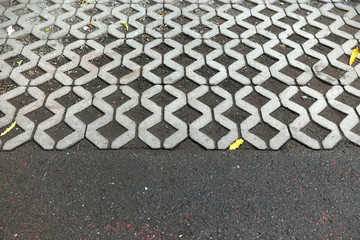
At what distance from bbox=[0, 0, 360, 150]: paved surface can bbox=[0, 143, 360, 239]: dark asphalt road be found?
0.16m

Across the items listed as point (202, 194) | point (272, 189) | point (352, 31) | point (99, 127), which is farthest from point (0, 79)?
point (352, 31)

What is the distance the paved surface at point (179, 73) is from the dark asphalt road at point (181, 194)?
0.16 meters

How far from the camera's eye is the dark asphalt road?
232 cm

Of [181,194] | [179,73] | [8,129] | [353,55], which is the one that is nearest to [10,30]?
[8,129]

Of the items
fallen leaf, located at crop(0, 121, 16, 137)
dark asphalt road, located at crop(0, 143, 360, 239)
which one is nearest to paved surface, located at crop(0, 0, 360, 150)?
fallen leaf, located at crop(0, 121, 16, 137)

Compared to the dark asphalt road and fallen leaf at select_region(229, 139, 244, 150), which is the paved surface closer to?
fallen leaf at select_region(229, 139, 244, 150)

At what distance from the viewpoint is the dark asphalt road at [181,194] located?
2.32 meters

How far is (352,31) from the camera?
155 inches

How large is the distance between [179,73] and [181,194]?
1.39 meters

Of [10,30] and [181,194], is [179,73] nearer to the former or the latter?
[181,194]

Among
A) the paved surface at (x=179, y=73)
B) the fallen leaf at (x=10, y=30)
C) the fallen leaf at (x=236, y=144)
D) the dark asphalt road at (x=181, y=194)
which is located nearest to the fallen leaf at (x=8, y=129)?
the paved surface at (x=179, y=73)

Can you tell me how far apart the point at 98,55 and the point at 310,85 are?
2.26 metres

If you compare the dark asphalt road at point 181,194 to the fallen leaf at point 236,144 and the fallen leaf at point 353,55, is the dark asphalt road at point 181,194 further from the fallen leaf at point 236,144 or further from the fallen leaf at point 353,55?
the fallen leaf at point 353,55

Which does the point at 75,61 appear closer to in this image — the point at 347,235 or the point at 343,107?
the point at 343,107
